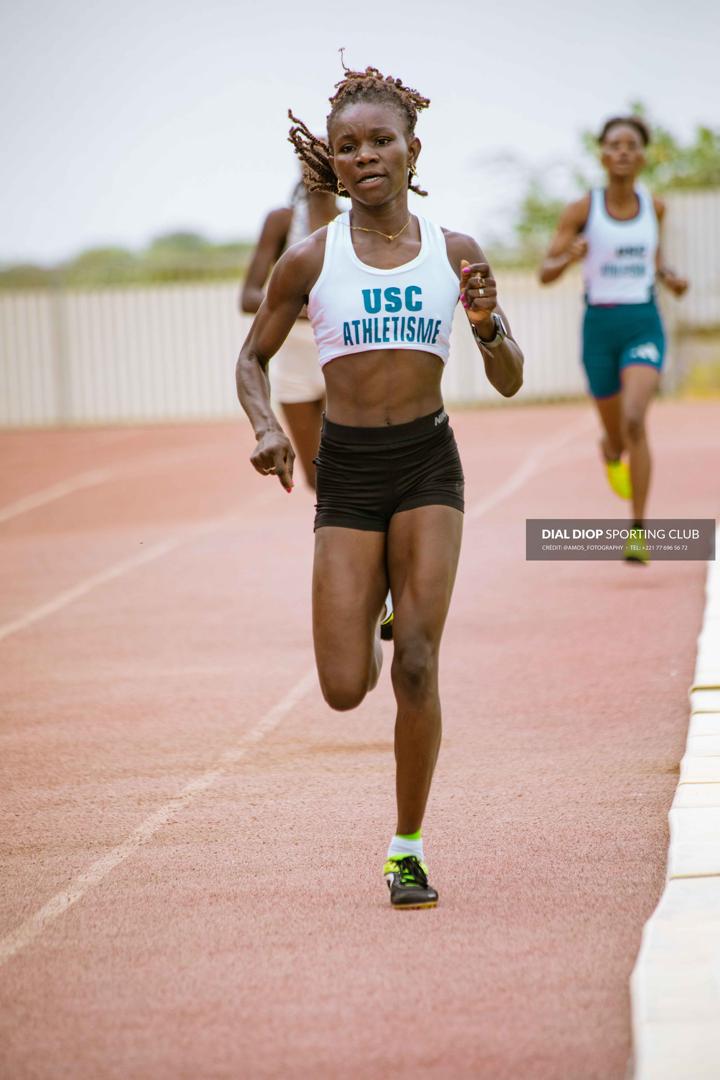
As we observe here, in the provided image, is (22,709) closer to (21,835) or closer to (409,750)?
(21,835)

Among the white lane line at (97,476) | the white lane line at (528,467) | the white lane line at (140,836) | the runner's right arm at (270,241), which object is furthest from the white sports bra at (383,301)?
the white lane line at (97,476)

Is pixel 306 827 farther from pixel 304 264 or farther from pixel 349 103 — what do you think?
pixel 349 103

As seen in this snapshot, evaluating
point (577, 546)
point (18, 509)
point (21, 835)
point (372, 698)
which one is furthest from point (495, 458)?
point (21, 835)

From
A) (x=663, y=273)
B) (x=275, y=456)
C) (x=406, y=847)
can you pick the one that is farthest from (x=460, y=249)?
(x=663, y=273)

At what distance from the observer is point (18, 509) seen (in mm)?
17609

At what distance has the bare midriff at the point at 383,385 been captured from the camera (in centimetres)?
499

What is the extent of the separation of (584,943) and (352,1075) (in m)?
0.99

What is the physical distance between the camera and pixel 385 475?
4.94m

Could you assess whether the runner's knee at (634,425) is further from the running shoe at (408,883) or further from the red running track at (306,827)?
the running shoe at (408,883)

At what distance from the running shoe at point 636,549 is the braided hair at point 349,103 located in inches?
214

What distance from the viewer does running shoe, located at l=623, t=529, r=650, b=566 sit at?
34.8 ft

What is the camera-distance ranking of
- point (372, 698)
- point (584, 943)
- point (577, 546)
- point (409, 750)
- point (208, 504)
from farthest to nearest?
point (208, 504)
point (577, 546)
point (372, 698)
point (409, 750)
point (584, 943)

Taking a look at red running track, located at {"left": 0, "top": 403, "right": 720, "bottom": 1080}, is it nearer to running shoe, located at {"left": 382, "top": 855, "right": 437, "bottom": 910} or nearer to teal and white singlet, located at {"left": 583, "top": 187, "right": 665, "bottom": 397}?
running shoe, located at {"left": 382, "top": 855, "right": 437, "bottom": 910}

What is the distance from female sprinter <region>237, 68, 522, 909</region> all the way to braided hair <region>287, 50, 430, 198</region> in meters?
0.01
